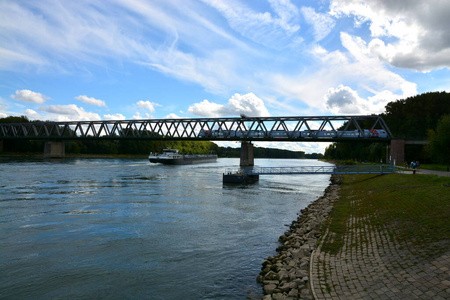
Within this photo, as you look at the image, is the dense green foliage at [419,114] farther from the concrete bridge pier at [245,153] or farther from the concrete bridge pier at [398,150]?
the concrete bridge pier at [245,153]

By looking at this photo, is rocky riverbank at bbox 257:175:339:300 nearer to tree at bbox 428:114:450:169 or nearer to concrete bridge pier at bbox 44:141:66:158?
tree at bbox 428:114:450:169

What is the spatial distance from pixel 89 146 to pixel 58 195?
159m

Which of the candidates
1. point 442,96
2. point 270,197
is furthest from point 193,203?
point 442,96

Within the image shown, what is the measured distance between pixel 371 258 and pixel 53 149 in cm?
14912

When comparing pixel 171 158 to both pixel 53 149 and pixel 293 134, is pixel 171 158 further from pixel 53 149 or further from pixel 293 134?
pixel 53 149

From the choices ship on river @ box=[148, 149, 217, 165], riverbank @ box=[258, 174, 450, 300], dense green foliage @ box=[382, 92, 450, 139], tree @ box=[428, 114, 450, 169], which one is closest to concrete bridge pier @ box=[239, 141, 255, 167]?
ship on river @ box=[148, 149, 217, 165]

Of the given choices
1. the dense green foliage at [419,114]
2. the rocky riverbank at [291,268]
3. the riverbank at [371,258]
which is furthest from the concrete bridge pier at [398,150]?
the rocky riverbank at [291,268]

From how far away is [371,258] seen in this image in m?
12.9

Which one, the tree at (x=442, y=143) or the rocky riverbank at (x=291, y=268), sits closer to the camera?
the rocky riverbank at (x=291, y=268)

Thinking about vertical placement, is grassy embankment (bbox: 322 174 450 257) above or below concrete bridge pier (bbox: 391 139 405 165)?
below

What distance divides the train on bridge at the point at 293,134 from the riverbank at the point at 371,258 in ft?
222

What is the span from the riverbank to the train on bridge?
67710 millimetres

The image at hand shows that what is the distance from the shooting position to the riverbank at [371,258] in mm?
10055

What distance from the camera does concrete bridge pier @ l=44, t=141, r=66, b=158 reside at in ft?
444
